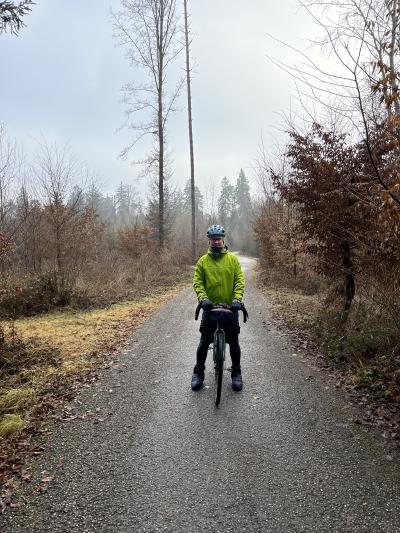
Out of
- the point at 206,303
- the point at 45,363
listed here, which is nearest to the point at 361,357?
→ the point at 206,303

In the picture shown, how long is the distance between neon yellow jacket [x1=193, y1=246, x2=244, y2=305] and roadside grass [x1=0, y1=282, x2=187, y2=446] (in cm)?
263

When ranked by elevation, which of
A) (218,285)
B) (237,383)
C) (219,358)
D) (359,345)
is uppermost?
(218,285)

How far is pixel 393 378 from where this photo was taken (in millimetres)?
5004

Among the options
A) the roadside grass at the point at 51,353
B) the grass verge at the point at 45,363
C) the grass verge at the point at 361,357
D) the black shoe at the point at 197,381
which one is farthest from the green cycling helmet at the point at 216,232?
the roadside grass at the point at 51,353

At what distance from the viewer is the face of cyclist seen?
545 cm

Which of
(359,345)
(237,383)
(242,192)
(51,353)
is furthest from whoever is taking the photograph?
(242,192)

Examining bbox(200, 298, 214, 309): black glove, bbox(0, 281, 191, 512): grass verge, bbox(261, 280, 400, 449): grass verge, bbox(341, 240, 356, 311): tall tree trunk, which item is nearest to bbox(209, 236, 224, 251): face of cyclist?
bbox(200, 298, 214, 309): black glove

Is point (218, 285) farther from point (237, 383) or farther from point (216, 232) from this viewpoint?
point (237, 383)

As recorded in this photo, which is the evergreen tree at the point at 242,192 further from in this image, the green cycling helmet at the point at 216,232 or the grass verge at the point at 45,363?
the green cycling helmet at the point at 216,232

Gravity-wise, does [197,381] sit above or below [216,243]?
below

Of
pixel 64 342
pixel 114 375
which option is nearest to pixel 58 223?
pixel 64 342

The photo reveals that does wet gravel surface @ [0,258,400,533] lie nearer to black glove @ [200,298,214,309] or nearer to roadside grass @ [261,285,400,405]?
roadside grass @ [261,285,400,405]

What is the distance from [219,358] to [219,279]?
3.50ft

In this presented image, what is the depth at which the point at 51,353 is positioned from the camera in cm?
746
